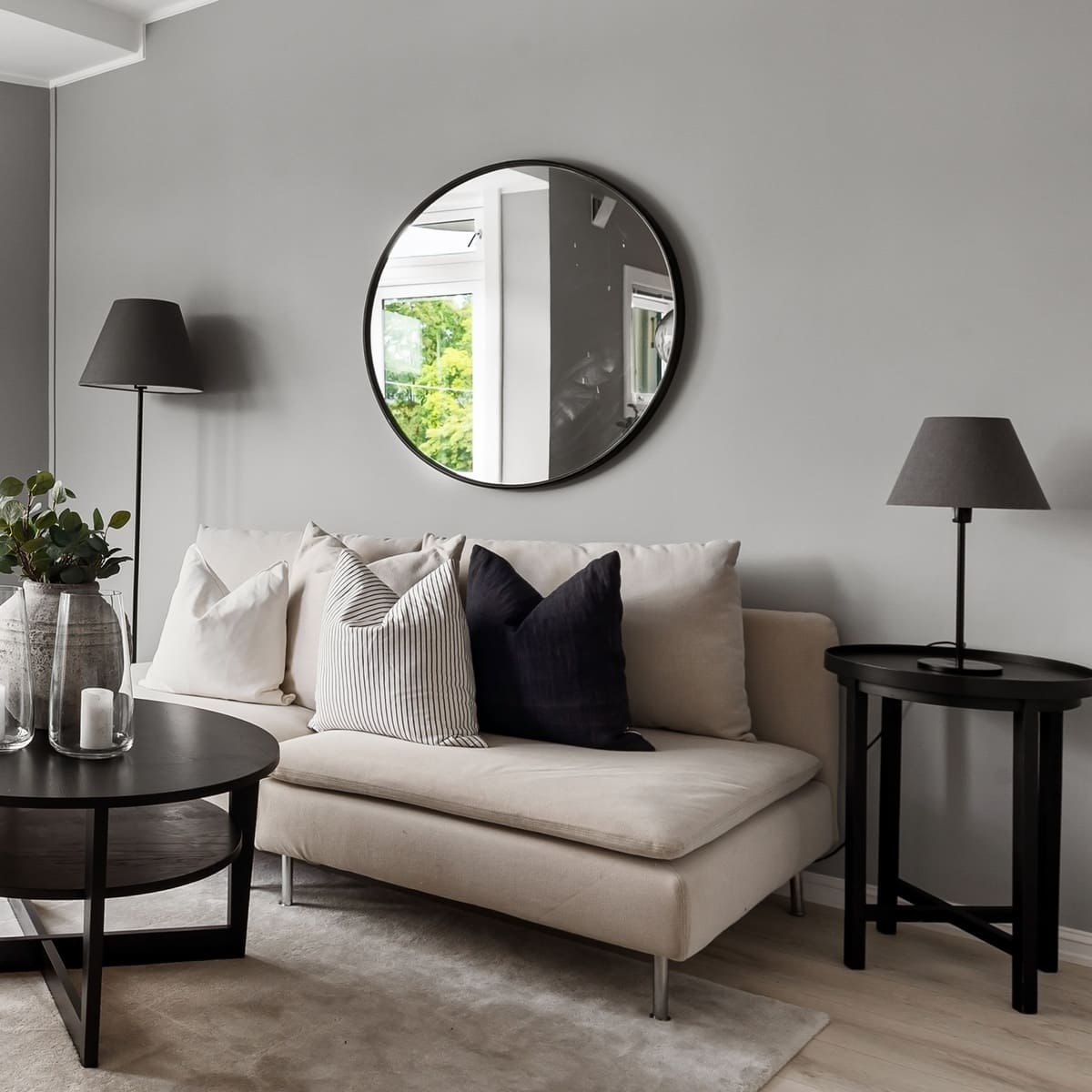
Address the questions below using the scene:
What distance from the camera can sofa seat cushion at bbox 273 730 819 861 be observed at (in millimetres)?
2045

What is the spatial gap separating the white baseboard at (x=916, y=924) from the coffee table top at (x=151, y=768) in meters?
Result: 1.44

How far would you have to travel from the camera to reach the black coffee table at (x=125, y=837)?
1.83 m

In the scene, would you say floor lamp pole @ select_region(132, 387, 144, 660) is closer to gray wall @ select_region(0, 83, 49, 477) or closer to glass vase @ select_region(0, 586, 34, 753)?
gray wall @ select_region(0, 83, 49, 477)

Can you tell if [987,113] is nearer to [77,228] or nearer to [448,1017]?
[448,1017]

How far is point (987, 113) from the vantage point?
2525mm

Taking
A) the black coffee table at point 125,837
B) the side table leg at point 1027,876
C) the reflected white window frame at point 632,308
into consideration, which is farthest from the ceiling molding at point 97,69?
the side table leg at point 1027,876

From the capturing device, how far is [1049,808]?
2.24m

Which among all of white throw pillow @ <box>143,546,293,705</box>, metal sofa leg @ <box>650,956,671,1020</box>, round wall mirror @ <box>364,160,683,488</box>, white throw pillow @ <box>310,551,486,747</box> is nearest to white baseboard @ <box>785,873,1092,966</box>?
metal sofa leg @ <box>650,956,671,1020</box>

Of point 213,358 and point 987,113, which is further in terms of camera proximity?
point 213,358

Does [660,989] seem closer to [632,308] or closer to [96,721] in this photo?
[96,721]

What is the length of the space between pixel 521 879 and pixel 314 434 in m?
2.05

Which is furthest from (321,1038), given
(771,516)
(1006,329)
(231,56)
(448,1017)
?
(231,56)

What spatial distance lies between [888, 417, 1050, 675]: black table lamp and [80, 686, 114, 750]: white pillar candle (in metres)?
1.66

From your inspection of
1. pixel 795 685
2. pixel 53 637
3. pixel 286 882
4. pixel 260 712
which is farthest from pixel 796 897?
pixel 53 637
